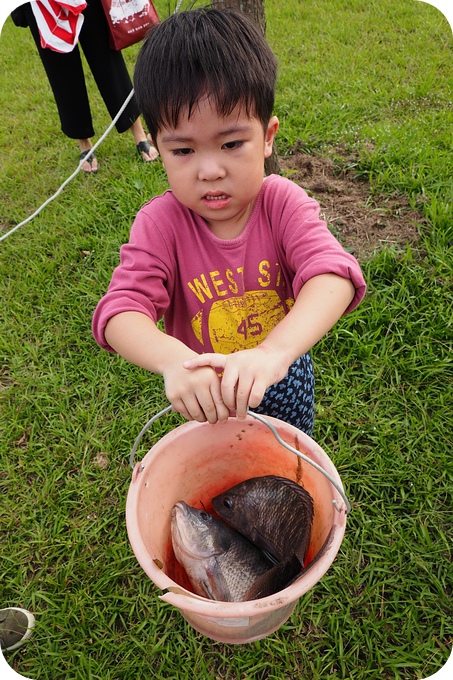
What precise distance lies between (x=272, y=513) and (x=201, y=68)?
1.29m

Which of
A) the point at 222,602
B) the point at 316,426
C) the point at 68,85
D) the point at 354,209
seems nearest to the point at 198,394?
the point at 222,602

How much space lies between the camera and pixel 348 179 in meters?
3.32

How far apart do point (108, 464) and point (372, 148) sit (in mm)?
2646

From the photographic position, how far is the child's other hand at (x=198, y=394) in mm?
1130

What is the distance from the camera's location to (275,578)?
1.42 m

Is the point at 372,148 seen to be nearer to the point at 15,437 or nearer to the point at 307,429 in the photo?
the point at 307,429

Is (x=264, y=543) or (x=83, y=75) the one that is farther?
(x=83, y=75)

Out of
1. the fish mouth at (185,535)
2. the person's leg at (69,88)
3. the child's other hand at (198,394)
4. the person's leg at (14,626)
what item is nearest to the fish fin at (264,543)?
the fish mouth at (185,535)

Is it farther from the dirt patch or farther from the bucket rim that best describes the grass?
the bucket rim

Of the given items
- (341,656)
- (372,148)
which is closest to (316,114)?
(372,148)

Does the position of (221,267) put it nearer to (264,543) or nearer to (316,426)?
(264,543)

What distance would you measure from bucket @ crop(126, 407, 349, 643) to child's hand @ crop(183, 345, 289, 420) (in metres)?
0.16

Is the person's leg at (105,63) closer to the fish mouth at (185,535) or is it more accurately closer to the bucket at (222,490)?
the bucket at (222,490)

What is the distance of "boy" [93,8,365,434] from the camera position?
1.21 metres
